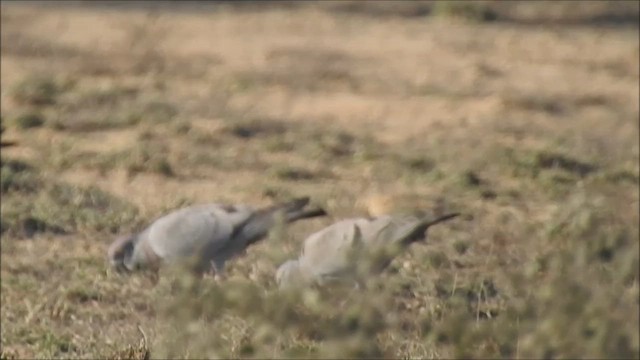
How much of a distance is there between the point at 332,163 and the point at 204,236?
285cm

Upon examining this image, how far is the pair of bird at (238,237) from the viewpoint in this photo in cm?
611

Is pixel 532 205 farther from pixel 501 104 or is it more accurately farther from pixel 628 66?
pixel 628 66

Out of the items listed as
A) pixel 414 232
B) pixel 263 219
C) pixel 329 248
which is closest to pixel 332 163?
pixel 263 219

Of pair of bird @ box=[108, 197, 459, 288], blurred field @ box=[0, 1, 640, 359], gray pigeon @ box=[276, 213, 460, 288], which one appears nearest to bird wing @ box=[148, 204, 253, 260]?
pair of bird @ box=[108, 197, 459, 288]

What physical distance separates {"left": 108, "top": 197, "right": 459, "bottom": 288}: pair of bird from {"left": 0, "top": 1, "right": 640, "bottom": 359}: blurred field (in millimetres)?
139

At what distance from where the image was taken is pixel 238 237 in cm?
677

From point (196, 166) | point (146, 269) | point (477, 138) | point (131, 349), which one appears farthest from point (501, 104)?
point (131, 349)

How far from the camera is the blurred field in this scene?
159 inches

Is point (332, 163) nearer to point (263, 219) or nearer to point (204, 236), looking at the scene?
point (263, 219)

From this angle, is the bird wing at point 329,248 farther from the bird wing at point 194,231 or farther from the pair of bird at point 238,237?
the bird wing at point 194,231

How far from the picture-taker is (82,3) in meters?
14.1

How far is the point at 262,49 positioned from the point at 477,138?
9.70 feet

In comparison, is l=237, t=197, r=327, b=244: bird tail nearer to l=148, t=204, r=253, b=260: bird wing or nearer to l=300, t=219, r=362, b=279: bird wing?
l=148, t=204, r=253, b=260: bird wing

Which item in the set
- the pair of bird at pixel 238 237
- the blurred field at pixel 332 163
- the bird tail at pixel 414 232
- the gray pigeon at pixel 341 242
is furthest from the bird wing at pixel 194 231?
the bird tail at pixel 414 232
